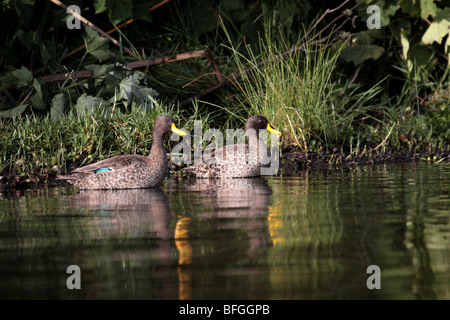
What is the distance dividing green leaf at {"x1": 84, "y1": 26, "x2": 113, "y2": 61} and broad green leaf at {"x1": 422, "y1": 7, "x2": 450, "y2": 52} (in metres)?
5.62

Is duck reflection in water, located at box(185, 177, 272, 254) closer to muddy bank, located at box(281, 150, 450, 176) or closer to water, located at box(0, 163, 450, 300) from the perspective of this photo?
water, located at box(0, 163, 450, 300)

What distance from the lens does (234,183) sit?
980 cm

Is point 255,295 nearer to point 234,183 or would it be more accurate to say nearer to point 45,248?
point 45,248

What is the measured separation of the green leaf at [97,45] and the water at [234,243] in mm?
4964

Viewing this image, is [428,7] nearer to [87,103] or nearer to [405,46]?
[405,46]

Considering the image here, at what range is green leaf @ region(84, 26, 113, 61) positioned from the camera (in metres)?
12.9

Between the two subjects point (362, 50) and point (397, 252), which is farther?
point (362, 50)

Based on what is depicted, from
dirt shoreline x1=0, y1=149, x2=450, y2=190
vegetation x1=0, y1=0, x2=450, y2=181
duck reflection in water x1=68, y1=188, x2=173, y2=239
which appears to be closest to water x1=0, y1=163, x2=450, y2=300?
duck reflection in water x1=68, y1=188, x2=173, y2=239

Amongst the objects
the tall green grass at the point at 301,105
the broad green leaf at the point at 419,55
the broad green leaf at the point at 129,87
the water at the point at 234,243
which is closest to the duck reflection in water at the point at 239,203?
the water at the point at 234,243

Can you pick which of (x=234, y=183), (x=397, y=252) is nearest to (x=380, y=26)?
(x=234, y=183)

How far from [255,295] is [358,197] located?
3.68 meters

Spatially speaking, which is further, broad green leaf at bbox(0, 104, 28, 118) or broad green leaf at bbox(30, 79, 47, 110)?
broad green leaf at bbox(30, 79, 47, 110)

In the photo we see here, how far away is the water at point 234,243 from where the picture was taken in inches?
166
